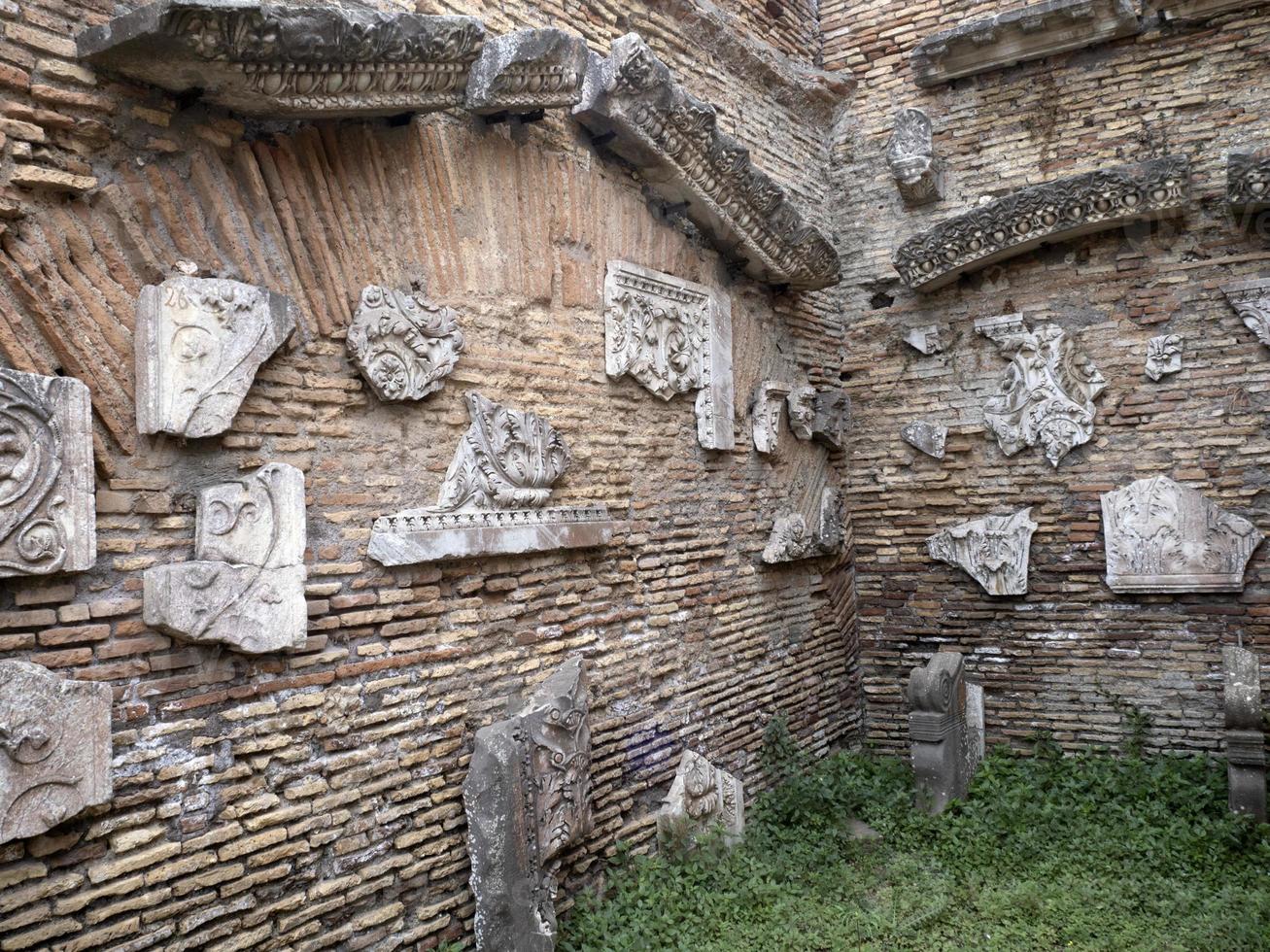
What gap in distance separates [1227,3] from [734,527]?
4.46 metres

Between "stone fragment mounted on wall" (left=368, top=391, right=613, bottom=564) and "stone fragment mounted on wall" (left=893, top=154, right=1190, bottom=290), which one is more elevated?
"stone fragment mounted on wall" (left=893, top=154, right=1190, bottom=290)

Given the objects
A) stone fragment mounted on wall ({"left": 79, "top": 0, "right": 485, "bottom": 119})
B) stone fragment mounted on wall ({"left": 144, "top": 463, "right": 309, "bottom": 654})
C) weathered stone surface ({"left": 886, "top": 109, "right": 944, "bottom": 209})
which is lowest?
stone fragment mounted on wall ({"left": 144, "top": 463, "right": 309, "bottom": 654})

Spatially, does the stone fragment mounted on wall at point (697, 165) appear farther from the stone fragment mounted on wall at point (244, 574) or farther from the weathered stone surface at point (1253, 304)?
the stone fragment mounted on wall at point (244, 574)

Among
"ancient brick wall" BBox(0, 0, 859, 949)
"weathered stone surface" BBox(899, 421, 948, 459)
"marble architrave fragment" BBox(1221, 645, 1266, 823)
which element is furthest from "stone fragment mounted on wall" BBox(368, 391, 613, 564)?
"marble architrave fragment" BBox(1221, 645, 1266, 823)

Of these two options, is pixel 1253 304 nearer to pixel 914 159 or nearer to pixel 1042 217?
pixel 1042 217

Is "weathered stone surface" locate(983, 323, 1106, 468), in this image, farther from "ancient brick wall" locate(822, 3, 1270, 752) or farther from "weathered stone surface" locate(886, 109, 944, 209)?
"weathered stone surface" locate(886, 109, 944, 209)

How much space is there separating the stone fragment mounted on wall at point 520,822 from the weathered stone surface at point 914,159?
15.1 feet

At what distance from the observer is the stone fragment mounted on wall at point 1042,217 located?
5.71 metres

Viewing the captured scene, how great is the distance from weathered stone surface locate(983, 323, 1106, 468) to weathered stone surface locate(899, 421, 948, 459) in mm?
325

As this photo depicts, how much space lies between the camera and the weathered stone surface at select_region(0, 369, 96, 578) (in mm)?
2508

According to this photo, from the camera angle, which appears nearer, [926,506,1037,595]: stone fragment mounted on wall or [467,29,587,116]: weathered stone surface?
[467,29,587,116]: weathered stone surface

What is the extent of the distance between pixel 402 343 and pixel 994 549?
445 centimetres

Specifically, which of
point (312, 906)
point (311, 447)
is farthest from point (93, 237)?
point (312, 906)

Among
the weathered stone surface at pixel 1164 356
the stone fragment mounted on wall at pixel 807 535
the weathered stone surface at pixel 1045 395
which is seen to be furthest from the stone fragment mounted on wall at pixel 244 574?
the weathered stone surface at pixel 1164 356
